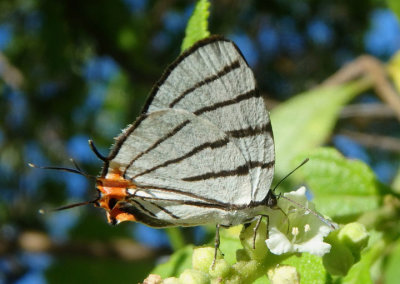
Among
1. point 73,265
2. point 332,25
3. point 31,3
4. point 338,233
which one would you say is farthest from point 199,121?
point 332,25

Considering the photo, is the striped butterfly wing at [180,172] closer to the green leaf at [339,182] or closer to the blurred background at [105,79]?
the green leaf at [339,182]

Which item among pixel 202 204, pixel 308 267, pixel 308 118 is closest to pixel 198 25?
pixel 202 204

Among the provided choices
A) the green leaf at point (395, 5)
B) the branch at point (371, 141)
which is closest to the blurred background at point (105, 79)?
the branch at point (371, 141)

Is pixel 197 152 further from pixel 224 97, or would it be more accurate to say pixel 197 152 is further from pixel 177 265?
pixel 177 265

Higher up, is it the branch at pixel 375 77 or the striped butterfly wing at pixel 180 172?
the branch at pixel 375 77

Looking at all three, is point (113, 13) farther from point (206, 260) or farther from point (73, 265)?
point (206, 260)

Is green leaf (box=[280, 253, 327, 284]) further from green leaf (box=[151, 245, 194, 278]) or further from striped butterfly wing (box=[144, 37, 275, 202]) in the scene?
green leaf (box=[151, 245, 194, 278])

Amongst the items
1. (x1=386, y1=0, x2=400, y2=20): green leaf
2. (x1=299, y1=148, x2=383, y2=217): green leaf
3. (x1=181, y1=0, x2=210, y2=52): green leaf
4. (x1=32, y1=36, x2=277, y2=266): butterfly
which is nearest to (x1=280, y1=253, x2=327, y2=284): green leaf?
(x1=32, y1=36, x2=277, y2=266): butterfly
